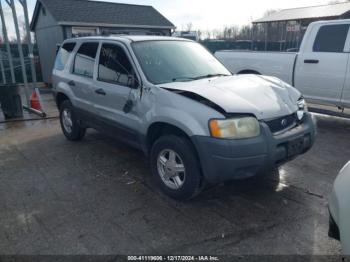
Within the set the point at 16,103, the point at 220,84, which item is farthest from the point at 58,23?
the point at 220,84

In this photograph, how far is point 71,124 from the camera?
19.1 ft

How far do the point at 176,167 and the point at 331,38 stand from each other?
4774 millimetres

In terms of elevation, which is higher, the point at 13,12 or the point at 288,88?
the point at 13,12

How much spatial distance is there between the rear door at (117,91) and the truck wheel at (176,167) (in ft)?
1.78

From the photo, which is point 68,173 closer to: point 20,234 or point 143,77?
point 20,234

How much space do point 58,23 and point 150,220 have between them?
14.1 metres

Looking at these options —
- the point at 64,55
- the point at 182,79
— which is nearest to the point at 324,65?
the point at 182,79

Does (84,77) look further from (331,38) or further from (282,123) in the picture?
(331,38)

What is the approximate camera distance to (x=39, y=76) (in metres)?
18.4

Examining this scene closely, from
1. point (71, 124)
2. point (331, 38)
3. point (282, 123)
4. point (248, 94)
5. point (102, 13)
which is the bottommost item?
point (71, 124)

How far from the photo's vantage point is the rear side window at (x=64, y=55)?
5648 millimetres

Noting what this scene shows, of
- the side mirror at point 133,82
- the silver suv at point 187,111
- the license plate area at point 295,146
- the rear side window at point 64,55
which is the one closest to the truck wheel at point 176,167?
the silver suv at point 187,111

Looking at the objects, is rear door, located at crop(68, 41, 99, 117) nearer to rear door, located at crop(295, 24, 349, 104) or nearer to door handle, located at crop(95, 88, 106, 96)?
door handle, located at crop(95, 88, 106, 96)

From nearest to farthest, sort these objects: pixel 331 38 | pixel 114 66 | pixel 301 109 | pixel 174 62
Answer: pixel 301 109 → pixel 174 62 → pixel 114 66 → pixel 331 38
